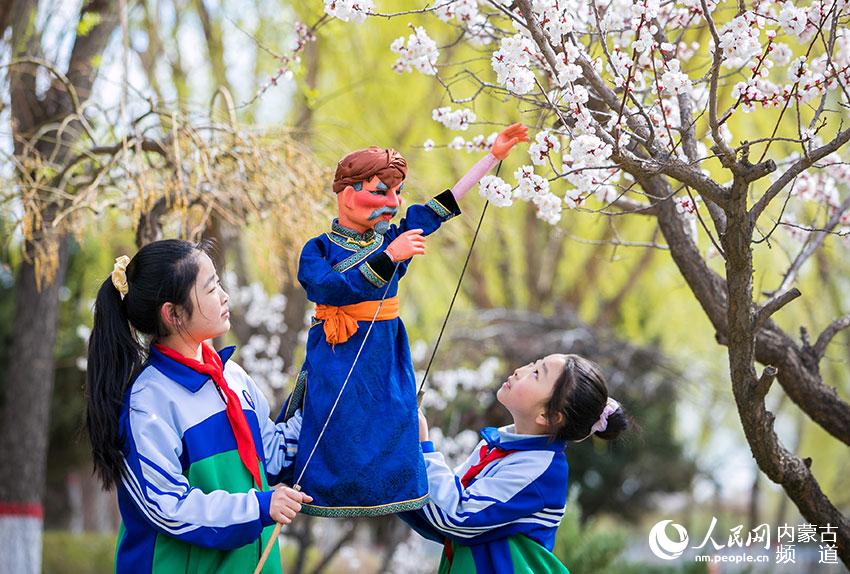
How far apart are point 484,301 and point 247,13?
3.54 m

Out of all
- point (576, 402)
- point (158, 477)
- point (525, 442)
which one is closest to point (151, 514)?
point (158, 477)

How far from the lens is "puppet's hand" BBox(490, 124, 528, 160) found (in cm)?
258

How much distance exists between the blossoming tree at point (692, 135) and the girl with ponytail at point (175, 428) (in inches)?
35.9

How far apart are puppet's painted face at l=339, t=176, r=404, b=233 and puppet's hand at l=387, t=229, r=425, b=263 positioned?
131 millimetres

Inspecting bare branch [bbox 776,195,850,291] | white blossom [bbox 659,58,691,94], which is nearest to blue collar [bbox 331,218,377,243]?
white blossom [bbox 659,58,691,94]

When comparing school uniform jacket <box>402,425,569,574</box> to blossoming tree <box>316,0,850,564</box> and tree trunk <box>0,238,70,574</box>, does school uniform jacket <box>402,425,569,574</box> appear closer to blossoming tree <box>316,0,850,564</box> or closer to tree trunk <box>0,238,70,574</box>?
blossoming tree <box>316,0,850,564</box>

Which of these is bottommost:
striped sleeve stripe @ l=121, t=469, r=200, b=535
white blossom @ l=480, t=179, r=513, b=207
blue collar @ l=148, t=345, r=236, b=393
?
striped sleeve stripe @ l=121, t=469, r=200, b=535

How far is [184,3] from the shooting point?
836 cm

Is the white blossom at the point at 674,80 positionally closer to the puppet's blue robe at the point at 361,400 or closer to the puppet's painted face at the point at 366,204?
the puppet's blue robe at the point at 361,400

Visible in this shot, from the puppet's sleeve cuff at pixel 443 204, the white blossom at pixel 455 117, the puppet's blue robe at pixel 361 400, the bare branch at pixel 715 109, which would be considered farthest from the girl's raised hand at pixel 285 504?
the bare branch at pixel 715 109

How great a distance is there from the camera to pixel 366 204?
260 cm

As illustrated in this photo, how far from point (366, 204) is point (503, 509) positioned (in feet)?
2.99

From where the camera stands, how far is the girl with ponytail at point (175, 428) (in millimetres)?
2369

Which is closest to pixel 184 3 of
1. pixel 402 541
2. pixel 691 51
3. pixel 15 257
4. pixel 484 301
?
pixel 15 257
